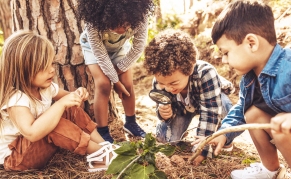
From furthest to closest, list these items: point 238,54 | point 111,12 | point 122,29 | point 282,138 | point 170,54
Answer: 1. point 122,29
2. point 111,12
3. point 170,54
4. point 238,54
5. point 282,138

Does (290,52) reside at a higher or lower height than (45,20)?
lower

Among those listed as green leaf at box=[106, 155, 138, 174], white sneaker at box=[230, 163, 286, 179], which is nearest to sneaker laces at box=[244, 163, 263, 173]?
white sneaker at box=[230, 163, 286, 179]

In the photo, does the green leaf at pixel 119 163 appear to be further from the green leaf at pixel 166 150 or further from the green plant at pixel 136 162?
the green leaf at pixel 166 150

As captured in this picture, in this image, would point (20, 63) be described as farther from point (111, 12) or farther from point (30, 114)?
point (111, 12)

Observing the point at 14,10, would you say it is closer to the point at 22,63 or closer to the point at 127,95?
the point at 22,63

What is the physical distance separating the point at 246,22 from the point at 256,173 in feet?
2.91

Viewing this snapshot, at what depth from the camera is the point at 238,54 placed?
5.55ft

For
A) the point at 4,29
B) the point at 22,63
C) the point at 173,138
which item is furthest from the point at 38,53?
the point at 4,29

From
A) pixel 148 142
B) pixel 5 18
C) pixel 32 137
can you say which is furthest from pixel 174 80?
pixel 5 18

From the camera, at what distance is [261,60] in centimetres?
170

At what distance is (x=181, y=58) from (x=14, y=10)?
1.38 meters

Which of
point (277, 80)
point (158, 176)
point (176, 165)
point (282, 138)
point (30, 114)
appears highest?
point (277, 80)

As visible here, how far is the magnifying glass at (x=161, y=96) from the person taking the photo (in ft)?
7.81

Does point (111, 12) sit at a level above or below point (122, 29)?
above
